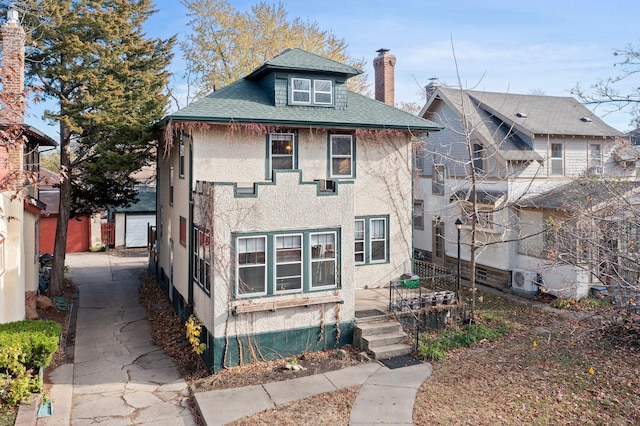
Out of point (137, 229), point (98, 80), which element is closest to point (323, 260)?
point (98, 80)

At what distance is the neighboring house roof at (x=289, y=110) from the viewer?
14695 mm

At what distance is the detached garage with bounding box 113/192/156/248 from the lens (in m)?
32.3

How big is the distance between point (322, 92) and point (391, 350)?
9174 millimetres

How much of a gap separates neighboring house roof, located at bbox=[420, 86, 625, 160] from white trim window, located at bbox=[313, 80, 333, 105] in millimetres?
6455

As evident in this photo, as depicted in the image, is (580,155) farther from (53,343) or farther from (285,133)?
(53,343)

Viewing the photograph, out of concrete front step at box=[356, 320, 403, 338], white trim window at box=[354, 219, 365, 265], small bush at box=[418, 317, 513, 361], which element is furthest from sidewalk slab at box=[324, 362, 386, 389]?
white trim window at box=[354, 219, 365, 265]

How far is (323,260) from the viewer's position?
12773 mm

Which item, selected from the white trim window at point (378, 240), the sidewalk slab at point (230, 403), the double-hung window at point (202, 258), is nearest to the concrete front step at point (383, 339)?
the sidewalk slab at point (230, 403)

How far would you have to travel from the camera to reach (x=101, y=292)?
20.6m

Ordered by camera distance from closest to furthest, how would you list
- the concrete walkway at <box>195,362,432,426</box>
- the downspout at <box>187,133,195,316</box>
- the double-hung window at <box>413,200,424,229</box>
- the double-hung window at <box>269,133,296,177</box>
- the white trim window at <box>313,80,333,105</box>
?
1. the concrete walkway at <box>195,362,432,426</box>
2. the downspout at <box>187,133,195,316</box>
3. the double-hung window at <box>269,133,296,177</box>
4. the white trim window at <box>313,80,333,105</box>
5. the double-hung window at <box>413,200,424,229</box>

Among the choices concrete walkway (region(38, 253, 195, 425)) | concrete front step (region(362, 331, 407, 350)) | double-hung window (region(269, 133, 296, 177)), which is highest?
double-hung window (region(269, 133, 296, 177))

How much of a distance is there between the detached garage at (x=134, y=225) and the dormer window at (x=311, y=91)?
1977 cm

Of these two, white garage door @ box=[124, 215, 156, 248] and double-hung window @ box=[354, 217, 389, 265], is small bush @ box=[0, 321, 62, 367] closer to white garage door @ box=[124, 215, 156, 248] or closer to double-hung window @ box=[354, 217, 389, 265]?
double-hung window @ box=[354, 217, 389, 265]

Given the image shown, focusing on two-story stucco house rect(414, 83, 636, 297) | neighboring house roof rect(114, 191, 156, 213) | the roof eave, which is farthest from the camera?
neighboring house roof rect(114, 191, 156, 213)
